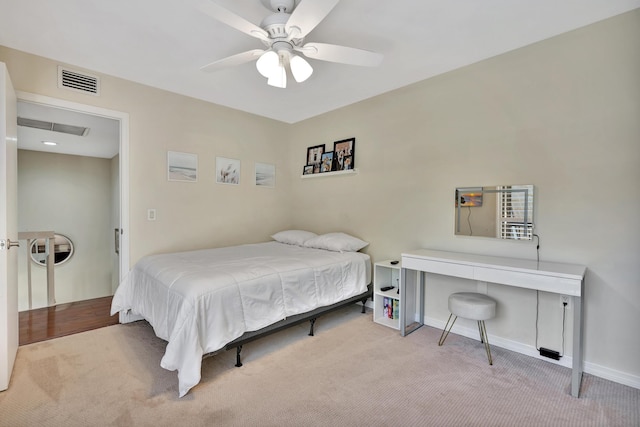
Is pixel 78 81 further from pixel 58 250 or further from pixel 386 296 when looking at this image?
pixel 58 250

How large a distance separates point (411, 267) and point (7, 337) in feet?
9.83

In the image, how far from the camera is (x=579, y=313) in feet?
6.13

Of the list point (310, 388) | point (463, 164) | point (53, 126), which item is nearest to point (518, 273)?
point (463, 164)

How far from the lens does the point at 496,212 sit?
2.58 meters

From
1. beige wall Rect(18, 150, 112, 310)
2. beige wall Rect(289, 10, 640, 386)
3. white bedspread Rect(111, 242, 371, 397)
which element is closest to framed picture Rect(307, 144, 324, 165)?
beige wall Rect(289, 10, 640, 386)

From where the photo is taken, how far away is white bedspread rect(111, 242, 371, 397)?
188cm

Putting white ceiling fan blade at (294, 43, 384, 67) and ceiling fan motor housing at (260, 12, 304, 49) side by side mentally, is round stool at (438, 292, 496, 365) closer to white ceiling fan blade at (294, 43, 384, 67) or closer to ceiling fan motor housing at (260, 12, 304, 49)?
white ceiling fan blade at (294, 43, 384, 67)

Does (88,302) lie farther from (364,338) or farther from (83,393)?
(364,338)

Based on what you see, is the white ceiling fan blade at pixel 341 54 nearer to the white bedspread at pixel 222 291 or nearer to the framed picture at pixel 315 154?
the white bedspread at pixel 222 291

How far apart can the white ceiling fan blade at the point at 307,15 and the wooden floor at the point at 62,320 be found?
323 centimetres

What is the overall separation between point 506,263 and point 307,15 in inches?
86.6

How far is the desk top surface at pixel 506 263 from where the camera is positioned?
1.98 metres

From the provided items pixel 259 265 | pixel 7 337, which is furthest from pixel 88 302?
pixel 259 265

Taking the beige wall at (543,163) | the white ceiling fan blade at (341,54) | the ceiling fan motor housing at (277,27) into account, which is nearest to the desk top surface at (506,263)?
the beige wall at (543,163)
